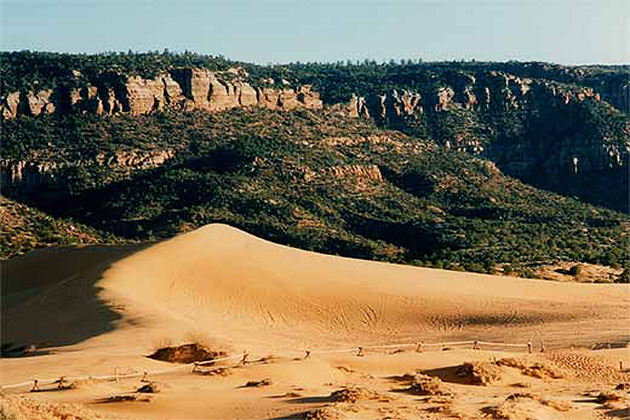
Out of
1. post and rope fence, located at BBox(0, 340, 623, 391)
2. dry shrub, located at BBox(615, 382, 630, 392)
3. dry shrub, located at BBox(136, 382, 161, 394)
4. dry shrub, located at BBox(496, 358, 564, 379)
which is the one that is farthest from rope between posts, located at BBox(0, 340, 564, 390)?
dry shrub, located at BBox(615, 382, 630, 392)

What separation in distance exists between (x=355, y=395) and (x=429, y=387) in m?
2.23

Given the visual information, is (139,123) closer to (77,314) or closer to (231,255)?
(231,255)

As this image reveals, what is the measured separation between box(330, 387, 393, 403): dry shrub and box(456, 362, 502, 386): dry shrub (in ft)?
11.4

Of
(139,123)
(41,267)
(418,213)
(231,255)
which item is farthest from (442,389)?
(139,123)

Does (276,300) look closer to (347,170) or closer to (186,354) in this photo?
(186,354)

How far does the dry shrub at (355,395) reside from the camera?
19969mm

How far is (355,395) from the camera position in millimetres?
20094

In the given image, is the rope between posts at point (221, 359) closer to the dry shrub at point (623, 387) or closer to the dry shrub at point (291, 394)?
the dry shrub at point (291, 394)

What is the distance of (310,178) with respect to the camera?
269 feet

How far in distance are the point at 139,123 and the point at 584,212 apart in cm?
3851

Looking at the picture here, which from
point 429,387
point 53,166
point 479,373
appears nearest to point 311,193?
point 53,166

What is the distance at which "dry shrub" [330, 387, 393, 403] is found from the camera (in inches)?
786

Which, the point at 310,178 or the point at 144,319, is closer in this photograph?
the point at 144,319

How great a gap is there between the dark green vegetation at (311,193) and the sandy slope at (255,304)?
19448 millimetres
